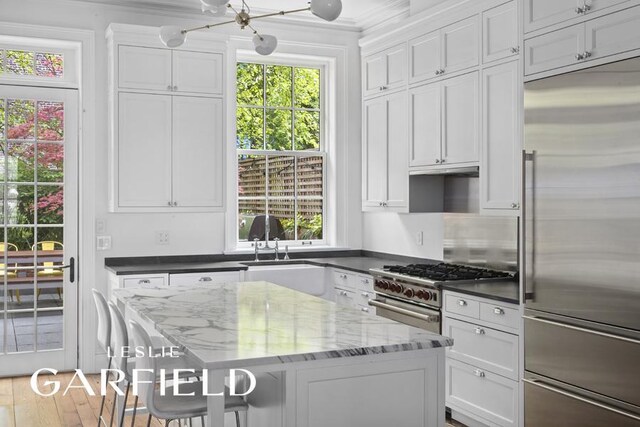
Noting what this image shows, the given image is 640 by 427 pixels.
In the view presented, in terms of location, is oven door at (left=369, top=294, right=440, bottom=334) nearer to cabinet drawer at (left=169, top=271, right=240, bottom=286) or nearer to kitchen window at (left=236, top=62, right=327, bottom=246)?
cabinet drawer at (left=169, top=271, right=240, bottom=286)

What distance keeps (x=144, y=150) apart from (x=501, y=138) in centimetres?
272

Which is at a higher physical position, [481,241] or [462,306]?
[481,241]

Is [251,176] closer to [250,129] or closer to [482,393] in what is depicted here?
[250,129]

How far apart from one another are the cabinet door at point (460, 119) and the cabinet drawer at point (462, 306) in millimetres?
945

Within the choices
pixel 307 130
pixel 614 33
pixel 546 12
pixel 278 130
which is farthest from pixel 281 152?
pixel 614 33

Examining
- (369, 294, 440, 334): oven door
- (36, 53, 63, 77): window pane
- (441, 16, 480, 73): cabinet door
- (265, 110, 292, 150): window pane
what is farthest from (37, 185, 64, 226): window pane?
(441, 16, 480, 73): cabinet door

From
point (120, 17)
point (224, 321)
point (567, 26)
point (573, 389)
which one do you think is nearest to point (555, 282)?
point (573, 389)

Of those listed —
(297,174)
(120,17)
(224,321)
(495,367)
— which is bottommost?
(495,367)

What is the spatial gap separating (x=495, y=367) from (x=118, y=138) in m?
3.25

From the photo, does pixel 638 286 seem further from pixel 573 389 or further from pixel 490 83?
pixel 490 83

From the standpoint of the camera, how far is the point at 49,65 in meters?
5.71

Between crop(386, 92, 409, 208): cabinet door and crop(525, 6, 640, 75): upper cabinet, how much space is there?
1775 millimetres

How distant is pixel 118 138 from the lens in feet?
17.9

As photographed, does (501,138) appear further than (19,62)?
No
